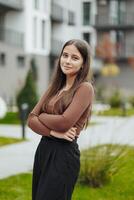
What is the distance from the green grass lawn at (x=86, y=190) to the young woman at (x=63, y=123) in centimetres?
307

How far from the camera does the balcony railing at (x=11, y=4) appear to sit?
1491 inches

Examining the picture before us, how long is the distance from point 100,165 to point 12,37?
32668mm

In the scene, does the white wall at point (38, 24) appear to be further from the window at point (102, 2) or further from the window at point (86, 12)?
the window at point (102, 2)

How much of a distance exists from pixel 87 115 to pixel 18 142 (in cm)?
1037

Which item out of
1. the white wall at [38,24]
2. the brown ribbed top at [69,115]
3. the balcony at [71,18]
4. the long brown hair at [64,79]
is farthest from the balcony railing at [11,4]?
the brown ribbed top at [69,115]

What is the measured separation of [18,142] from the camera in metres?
14.3

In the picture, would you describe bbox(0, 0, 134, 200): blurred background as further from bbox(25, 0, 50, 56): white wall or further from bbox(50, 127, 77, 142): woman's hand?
bbox(50, 127, 77, 142): woman's hand

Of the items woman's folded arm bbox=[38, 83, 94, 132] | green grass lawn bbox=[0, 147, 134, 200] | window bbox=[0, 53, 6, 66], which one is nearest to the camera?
woman's folded arm bbox=[38, 83, 94, 132]

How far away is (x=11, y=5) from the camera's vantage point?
38.7 m

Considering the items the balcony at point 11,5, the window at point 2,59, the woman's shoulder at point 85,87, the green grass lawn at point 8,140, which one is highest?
the balcony at point 11,5

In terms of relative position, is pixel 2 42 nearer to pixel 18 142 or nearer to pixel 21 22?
pixel 21 22

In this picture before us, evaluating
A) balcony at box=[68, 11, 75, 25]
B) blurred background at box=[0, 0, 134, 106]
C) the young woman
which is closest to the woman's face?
the young woman

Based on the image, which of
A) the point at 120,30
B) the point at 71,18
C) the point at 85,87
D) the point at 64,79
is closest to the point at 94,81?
the point at 64,79

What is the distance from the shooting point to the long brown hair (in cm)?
399
